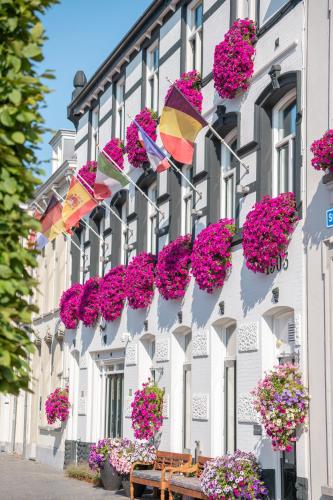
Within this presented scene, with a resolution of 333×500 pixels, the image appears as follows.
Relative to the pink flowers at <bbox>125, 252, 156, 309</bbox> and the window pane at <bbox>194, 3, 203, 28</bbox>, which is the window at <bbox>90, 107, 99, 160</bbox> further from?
the window pane at <bbox>194, 3, 203, 28</bbox>

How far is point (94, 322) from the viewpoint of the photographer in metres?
25.0

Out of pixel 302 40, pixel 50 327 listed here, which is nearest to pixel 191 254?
pixel 302 40

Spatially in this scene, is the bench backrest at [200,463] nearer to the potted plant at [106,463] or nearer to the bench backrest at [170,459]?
the bench backrest at [170,459]

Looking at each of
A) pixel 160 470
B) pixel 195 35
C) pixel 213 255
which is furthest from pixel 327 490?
pixel 195 35

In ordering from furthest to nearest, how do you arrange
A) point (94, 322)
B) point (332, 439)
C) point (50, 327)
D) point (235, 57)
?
1. point (50, 327)
2. point (94, 322)
3. point (235, 57)
4. point (332, 439)

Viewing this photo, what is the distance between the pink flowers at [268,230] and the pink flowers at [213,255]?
3.96 ft

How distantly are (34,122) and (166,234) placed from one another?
1275cm

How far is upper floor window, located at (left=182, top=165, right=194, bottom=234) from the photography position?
63.3 ft

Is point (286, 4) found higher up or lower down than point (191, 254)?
higher up

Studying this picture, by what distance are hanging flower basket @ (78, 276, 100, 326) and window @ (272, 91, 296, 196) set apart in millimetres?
9964

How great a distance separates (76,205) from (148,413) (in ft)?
17.7

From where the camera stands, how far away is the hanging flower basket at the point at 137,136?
70.0ft

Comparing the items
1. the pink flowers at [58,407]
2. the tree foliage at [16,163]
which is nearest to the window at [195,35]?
the pink flowers at [58,407]

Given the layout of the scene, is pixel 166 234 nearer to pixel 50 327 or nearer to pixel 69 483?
pixel 69 483
